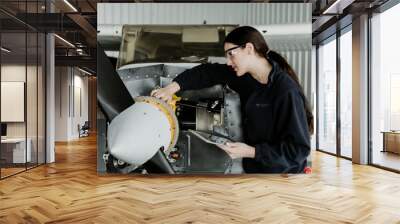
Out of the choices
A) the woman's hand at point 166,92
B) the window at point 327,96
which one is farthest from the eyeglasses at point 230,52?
the window at point 327,96

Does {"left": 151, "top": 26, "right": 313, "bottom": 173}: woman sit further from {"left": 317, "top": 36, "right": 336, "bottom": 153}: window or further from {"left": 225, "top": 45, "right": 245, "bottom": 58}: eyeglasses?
{"left": 317, "top": 36, "right": 336, "bottom": 153}: window

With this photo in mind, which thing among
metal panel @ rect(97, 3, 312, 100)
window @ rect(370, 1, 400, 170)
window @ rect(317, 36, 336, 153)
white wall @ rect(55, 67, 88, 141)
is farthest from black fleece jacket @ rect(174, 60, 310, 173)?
white wall @ rect(55, 67, 88, 141)

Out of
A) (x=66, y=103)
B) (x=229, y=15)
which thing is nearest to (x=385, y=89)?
(x=229, y=15)

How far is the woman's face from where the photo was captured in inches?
214

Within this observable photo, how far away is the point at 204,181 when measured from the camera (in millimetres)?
5793

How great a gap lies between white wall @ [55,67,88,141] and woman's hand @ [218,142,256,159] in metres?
10.6

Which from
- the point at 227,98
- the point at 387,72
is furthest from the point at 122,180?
the point at 387,72

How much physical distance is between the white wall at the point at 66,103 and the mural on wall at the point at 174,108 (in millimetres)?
9551

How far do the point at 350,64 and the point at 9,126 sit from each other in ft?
22.7

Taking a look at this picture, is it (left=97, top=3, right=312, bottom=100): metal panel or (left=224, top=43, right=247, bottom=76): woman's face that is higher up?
(left=97, top=3, right=312, bottom=100): metal panel

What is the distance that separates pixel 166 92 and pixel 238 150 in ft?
4.52

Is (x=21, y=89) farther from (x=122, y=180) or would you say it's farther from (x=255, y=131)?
(x=255, y=131)

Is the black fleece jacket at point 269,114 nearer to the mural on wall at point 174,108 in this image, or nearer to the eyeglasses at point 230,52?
the mural on wall at point 174,108

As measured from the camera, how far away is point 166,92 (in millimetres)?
5582
